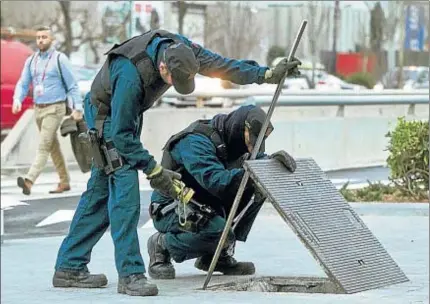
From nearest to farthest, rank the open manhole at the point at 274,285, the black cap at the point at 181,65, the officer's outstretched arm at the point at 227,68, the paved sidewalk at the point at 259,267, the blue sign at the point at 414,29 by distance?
the black cap at the point at 181,65 → the paved sidewalk at the point at 259,267 → the officer's outstretched arm at the point at 227,68 → the open manhole at the point at 274,285 → the blue sign at the point at 414,29

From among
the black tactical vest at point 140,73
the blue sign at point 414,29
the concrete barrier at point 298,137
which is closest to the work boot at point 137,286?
the black tactical vest at point 140,73

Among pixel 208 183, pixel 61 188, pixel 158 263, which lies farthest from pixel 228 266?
pixel 61 188

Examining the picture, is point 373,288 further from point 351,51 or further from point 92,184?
point 351,51

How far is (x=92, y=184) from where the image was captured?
7.05 metres

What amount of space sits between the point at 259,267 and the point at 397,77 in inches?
858

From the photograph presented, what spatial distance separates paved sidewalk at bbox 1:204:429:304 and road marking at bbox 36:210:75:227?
104 centimetres

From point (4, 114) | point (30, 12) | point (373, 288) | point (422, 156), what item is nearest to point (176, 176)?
point (373, 288)

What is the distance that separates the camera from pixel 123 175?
672cm

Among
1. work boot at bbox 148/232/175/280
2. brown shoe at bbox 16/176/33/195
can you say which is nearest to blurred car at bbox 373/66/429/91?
brown shoe at bbox 16/176/33/195

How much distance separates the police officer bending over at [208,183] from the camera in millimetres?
7031

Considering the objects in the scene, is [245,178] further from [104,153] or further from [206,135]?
[104,153]

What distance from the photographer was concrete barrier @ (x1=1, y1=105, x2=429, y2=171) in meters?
14.8

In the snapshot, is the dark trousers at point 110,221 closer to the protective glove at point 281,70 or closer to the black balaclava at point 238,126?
the black balaclava at point 238,126

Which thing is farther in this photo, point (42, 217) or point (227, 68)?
point (42, 217)
